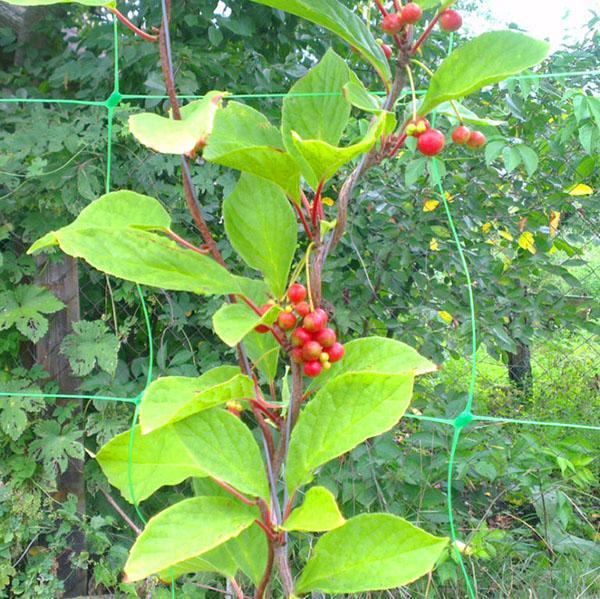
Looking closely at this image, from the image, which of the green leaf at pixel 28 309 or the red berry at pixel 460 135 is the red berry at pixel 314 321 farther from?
the green leaf at pixel 28 309

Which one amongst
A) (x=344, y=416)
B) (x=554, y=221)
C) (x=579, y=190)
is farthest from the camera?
(x=554, y=221)

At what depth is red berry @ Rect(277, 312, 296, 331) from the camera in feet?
1.96

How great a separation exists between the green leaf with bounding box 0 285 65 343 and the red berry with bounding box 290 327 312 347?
1100 millimetres

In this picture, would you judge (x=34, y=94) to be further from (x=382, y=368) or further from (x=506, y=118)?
(x=382, y=368)

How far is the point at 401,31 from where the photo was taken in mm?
598

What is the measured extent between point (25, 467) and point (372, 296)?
0.91m

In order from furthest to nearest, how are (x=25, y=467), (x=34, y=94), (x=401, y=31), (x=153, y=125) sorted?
(x=34, y=94)
(x=25, y=467)
(x=401, y=31)
(x=153, y=125)

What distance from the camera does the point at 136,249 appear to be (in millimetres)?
553

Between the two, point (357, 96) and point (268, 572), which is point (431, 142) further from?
point (268, 572)

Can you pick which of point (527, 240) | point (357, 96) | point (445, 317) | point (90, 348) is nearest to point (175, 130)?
point (357, 96)

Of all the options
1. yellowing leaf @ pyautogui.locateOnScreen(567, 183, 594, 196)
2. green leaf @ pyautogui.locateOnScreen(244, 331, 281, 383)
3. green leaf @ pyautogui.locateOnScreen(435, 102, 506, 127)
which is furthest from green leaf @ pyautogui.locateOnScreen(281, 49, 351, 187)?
yellowing leaf @ pyautogui.locateOnScreen(567, 183, 594, 196)

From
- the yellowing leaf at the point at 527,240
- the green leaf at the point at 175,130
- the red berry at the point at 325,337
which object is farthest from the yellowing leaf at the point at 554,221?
the green leaf at the point at 175,130

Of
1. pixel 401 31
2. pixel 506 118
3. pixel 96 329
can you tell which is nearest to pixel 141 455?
pixel 401 31

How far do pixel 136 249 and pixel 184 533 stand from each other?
23 cm
